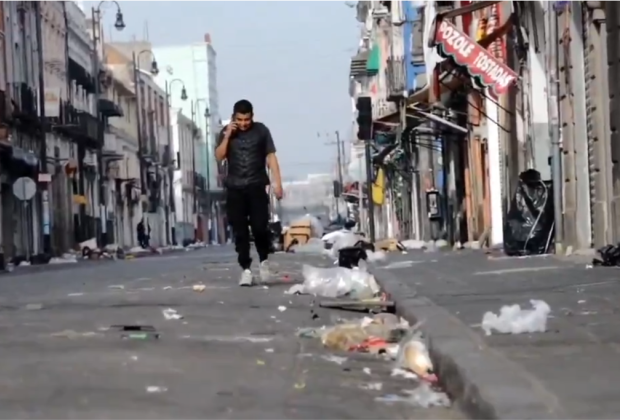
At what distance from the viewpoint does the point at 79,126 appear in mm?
75375

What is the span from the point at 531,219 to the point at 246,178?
8643mm

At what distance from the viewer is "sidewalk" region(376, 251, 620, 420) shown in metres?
5.88

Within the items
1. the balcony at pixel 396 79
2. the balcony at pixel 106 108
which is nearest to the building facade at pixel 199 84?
the balcony at pixel 106 108

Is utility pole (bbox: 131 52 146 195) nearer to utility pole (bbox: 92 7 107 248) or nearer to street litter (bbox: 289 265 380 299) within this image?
utility pole (bbox: 92 7 107 248)

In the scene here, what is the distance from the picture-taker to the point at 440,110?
40.6 metres

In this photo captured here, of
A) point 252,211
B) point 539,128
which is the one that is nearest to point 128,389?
point 252,211

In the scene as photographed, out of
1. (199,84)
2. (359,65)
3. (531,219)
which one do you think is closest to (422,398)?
(531,219)

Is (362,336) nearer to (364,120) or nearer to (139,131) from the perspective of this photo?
(364,120)

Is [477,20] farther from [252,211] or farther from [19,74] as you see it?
[19,74]

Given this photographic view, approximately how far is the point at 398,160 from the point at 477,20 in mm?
31842

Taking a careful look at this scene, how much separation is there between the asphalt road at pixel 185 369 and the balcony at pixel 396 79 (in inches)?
1759

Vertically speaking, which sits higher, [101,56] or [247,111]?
[101,56]

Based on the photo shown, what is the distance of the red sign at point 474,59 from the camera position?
26.4 m

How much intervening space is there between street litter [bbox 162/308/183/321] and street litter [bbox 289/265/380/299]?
6.29ft
